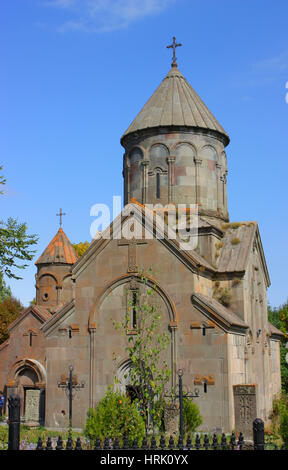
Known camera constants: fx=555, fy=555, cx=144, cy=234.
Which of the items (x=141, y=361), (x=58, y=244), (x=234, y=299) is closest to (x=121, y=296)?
(x=234, y=299)

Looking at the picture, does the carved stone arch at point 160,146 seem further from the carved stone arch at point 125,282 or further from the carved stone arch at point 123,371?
the carved stone arch at point 123,371

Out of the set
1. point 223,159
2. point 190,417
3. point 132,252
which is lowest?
point 190,417

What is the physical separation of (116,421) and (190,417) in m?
5.15

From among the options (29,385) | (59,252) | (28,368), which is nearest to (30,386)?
(29,385)

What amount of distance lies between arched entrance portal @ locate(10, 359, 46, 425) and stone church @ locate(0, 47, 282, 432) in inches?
3.4

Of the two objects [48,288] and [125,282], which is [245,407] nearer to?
[125,282]

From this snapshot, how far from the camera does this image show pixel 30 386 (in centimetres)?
2616

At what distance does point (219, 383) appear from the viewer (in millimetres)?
16594

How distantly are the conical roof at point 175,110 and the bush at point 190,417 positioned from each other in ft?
35.3

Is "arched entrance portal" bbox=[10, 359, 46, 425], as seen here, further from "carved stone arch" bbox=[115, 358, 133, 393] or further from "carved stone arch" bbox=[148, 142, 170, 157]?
"carved stone arch" bbox=[148, 142, 170, 157]

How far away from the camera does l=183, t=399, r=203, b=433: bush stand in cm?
1526

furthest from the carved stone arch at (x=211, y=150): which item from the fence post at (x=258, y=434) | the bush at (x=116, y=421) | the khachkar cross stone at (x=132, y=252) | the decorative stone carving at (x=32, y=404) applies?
the fence post at (x=258, y=434)
